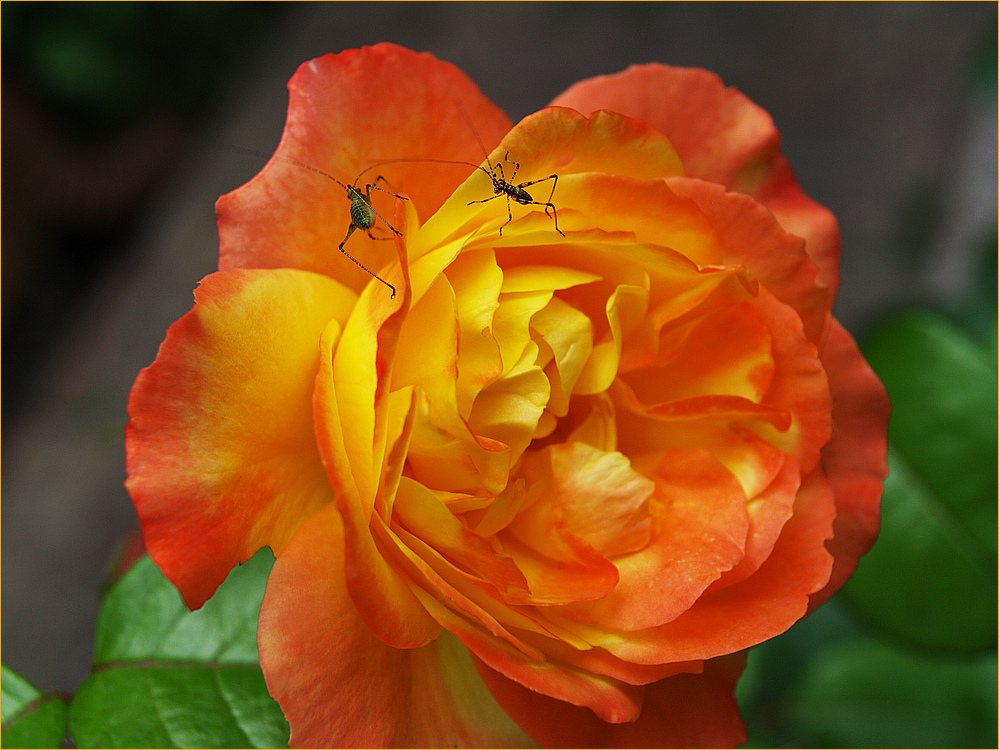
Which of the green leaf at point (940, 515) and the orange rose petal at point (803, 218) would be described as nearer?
the orange rose petal at point (803, 218)

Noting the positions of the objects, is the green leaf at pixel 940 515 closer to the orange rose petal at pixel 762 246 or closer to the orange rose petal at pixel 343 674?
the orange rose petal at pixel 762 246

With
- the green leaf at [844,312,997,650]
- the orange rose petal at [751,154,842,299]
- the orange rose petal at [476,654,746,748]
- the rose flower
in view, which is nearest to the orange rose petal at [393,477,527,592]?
the rose flower

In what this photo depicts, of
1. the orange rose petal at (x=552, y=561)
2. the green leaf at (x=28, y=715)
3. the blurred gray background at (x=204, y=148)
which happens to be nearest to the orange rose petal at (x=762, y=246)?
the orange rose petal at (x=552, y=561)

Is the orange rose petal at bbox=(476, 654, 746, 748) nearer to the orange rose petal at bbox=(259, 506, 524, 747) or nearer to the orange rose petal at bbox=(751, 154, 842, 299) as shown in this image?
the orange rose petal at bbox=(259, 506, 524, 747)

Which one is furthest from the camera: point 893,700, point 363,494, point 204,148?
point 204,148

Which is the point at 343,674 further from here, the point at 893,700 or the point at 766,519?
the point at 893,700

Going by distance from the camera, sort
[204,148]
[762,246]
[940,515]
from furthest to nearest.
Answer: [204,148] → [940,515] → [762,246]

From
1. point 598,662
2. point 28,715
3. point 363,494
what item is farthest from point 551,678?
point 28,715
